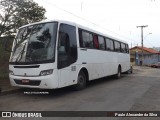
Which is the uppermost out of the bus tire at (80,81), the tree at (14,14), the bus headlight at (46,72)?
the tree at (14,14)

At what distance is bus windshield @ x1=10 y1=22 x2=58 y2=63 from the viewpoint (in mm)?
9016

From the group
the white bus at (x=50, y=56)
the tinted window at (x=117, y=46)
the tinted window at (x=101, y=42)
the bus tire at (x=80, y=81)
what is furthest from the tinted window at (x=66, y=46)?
the tinted window at (x=117, y=46)

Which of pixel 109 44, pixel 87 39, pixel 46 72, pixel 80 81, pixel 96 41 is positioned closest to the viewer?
pixel 46 72

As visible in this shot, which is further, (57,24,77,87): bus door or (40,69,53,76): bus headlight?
(57,24,77,87): bus door

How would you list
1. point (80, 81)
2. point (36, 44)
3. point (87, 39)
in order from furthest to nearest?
point (87, 39) → point (80, 81) → point (36, 44)

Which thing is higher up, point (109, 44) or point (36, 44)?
point (109, 44)

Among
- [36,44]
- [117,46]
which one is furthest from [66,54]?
[117,46]

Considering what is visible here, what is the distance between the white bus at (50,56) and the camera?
8875 millimetres

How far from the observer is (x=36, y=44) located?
30.6 ft

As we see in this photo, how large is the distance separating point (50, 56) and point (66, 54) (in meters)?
0.96

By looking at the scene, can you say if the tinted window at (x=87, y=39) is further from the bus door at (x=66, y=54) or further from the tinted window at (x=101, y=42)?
the tinted window at (x=101, y=42)

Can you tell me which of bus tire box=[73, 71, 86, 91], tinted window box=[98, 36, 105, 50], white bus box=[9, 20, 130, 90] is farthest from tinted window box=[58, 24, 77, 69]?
tinted window box=[98, 36, 105, 50]

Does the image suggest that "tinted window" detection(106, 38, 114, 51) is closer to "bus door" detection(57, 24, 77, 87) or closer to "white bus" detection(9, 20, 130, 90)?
"white bus" detection(9, 20, 130, 90)

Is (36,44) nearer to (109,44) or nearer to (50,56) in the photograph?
(50,56)
